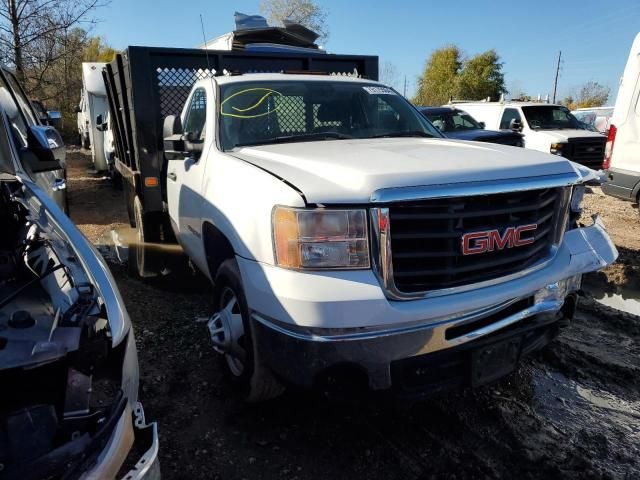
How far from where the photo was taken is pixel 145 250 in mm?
6445

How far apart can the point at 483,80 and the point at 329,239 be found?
1639 inches

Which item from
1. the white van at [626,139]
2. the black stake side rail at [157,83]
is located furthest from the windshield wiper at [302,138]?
the white van at [626,139]

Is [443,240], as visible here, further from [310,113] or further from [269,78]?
[269,78]

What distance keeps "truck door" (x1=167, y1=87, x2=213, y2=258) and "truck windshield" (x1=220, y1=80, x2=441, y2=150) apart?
25 cm

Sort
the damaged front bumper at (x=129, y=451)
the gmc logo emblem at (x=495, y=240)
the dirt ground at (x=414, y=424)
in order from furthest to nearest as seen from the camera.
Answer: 1. the dirt ground at (x=414, y=424)
2. the gmc logo emblem at (x=495, y=240)
3. the damaged front bumper at (x=129, y=451)

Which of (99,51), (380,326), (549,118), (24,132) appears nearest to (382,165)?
(380,326)

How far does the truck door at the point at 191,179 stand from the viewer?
11.7 ft

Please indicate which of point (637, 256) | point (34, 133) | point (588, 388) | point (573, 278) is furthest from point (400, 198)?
point (637, 256)

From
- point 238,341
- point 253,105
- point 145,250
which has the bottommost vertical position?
point 145,250

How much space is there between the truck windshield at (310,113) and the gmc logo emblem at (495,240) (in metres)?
1.49

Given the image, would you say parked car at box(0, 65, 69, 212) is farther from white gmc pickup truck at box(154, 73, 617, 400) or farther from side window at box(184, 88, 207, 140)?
white gmc pickup truck at box(154, 73, 617, 400)

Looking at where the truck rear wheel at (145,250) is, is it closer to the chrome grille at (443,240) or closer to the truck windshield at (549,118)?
the chrome grille at (443,240)

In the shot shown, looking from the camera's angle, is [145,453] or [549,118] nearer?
[145,453]

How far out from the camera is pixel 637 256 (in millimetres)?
6141
